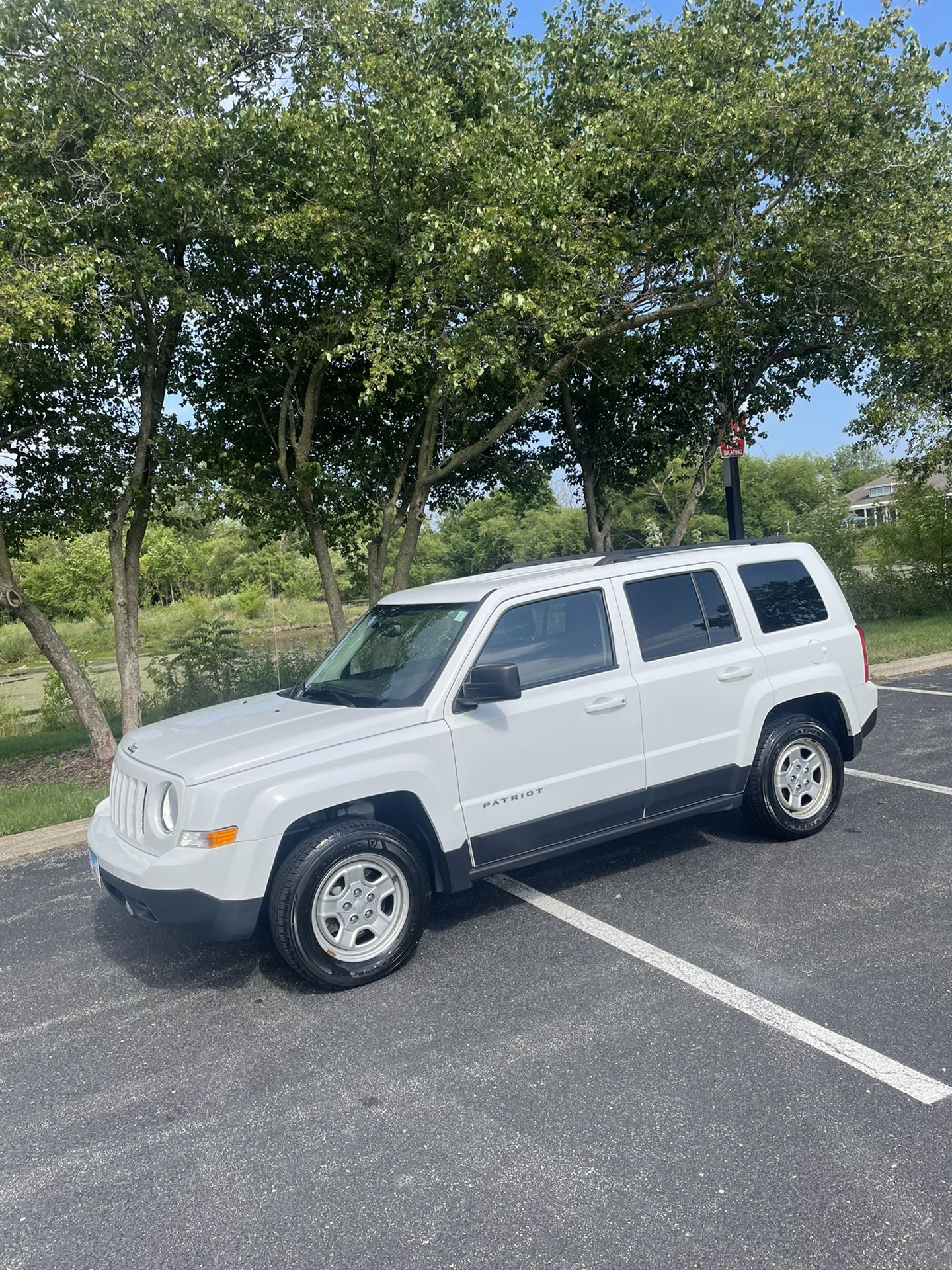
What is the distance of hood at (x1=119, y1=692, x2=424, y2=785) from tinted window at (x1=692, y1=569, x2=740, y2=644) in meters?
2.04

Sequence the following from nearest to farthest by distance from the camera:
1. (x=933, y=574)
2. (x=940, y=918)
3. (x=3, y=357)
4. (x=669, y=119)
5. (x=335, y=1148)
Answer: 1. (x=335, y=1148)
2. (x=940, y=918)
3. (x=3, y=357)
4. (x=669, y=119)
5. (x=933, y=574)

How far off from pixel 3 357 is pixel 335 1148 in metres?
8.50

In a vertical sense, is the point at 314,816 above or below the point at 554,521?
below

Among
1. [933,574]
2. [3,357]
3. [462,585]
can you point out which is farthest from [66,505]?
[933,574]

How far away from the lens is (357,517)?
49.1 ft

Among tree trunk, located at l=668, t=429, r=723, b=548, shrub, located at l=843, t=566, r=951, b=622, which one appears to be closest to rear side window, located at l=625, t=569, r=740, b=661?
tree trunk, located at l=668, t=429, r=723, b=548

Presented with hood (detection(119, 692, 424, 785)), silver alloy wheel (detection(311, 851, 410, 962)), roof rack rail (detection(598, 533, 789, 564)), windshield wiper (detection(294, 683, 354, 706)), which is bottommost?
silver alloy wheel (detection(311, 851, 410, 962))

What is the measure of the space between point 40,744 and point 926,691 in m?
11.6

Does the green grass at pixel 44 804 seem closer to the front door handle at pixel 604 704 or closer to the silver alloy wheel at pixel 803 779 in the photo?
the front door handle at pixel 604 704

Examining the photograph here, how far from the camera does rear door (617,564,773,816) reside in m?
5.47

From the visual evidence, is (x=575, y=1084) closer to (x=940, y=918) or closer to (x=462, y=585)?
(x=940, y=918)

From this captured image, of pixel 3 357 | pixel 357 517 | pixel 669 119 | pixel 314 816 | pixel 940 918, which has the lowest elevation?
pixel 940 918

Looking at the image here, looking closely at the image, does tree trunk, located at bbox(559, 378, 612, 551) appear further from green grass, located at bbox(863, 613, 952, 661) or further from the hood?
the hood

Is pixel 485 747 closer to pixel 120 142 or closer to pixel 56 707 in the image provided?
pixel 120 142
